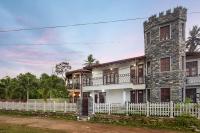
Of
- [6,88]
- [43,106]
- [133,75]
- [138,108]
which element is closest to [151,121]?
[138,108]

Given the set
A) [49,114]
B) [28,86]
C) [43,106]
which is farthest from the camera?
[28,86]

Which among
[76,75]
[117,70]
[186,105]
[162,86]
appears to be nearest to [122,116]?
[186,105]

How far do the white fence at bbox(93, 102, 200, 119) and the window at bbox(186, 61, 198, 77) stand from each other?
895cm

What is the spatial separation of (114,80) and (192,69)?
30.7 feet

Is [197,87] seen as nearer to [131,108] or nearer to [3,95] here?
[131,108]

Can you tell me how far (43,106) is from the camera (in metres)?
33.2

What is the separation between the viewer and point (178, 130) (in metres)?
19.5

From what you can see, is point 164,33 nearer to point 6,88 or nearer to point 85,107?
point 85,107

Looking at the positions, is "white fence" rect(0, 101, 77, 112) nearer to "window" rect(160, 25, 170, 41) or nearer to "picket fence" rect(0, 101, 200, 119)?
"picket fence" rect(0, 101, 200, 119)

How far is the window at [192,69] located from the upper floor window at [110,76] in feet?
27.9

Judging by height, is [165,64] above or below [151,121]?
above

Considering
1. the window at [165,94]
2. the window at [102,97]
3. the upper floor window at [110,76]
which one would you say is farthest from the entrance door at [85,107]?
the window at [102,97]

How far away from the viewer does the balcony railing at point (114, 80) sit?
3403 cm

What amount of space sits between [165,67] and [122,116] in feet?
29.2
